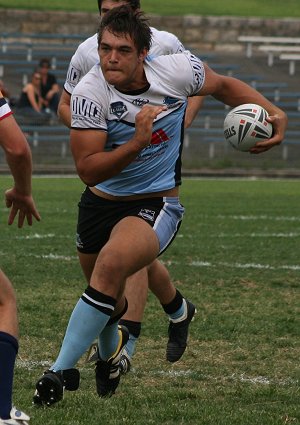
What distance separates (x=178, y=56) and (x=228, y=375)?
68.9 inches

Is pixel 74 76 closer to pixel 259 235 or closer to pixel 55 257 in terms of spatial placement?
pixel 55 257

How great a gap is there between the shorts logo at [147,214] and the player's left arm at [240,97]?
2.53 ft

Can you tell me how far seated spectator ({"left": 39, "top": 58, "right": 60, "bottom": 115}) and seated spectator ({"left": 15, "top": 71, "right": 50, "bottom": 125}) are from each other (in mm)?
107

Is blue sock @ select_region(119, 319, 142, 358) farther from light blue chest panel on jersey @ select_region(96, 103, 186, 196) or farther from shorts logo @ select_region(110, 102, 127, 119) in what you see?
shorts logo @ select_region(110, 102, 127, 119)

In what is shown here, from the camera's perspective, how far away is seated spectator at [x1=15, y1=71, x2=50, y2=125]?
24828mm

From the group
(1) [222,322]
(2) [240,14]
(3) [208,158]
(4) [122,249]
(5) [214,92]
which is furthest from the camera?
(2) [240,14]

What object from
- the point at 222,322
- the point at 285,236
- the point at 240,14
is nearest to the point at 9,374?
the point at 222,322

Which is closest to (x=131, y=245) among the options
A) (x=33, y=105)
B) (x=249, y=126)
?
(x=249, y=126)

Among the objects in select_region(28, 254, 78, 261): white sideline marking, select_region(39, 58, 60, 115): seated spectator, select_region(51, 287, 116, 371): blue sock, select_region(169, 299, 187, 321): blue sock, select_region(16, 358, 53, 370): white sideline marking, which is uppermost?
select_region(51, 287, 116, 371): blue sock

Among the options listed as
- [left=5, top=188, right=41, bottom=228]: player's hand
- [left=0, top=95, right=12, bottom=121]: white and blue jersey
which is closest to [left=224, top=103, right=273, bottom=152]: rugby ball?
[left=5, top=188, right=41, bottom=228]: player's hand

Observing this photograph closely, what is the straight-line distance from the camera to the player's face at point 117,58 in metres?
5.58

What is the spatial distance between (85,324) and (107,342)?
0.52 metres

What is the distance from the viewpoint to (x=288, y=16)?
38.4 m

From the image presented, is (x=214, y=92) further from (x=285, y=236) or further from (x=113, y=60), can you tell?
(x=285, y=236)
